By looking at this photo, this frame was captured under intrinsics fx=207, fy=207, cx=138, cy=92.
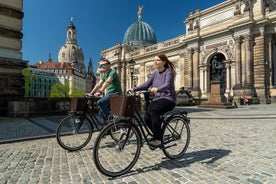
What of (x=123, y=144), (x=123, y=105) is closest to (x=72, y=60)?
(x=123, y=144)

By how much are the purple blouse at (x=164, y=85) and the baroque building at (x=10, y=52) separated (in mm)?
8904

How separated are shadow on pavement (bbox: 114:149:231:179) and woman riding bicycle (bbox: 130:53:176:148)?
392 millimetres

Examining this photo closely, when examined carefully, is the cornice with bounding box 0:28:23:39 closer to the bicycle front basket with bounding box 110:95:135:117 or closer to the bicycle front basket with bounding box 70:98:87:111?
the bicycle front basket with bounding box 70:98:87:111

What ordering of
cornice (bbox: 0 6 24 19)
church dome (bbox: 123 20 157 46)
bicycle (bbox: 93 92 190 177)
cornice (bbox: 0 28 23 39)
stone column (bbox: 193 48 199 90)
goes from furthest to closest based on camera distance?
1. church dome (bbox: 123 20 157 46)
2. stone column (bbox: 193 48 199 90)
3. cornice (bbox: 0 6 24 19)
4. cornice (bbox: 0 28 23 39)
5. bicycle (bbox: 93 92 190 177)

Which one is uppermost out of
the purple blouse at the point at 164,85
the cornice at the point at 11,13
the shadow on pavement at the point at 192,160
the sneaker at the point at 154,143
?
the cornice at the point at 11,13

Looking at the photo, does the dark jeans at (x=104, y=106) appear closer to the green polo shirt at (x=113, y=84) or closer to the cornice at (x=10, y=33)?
the green polo shirt at (x=113, y=84)

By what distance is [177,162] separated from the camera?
388 cm

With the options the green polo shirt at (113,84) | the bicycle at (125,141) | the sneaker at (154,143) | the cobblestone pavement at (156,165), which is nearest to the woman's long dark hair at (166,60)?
the bicycle at (125,141)

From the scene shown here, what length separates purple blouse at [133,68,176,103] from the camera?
3.70m

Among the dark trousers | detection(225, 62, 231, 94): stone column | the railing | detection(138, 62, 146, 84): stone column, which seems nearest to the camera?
the dark trousers

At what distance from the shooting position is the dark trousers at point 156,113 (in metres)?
3.65

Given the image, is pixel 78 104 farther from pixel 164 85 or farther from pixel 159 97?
pixel 164 85

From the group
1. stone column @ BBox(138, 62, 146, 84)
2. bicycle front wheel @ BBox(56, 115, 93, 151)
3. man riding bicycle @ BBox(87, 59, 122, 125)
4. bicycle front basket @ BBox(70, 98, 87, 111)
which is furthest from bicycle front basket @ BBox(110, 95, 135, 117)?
stone column @ BBox(138, 62, 146, 84)

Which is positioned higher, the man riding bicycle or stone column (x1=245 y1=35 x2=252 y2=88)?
stone column (x1=245 y1=35 x2=252 y2=88)
